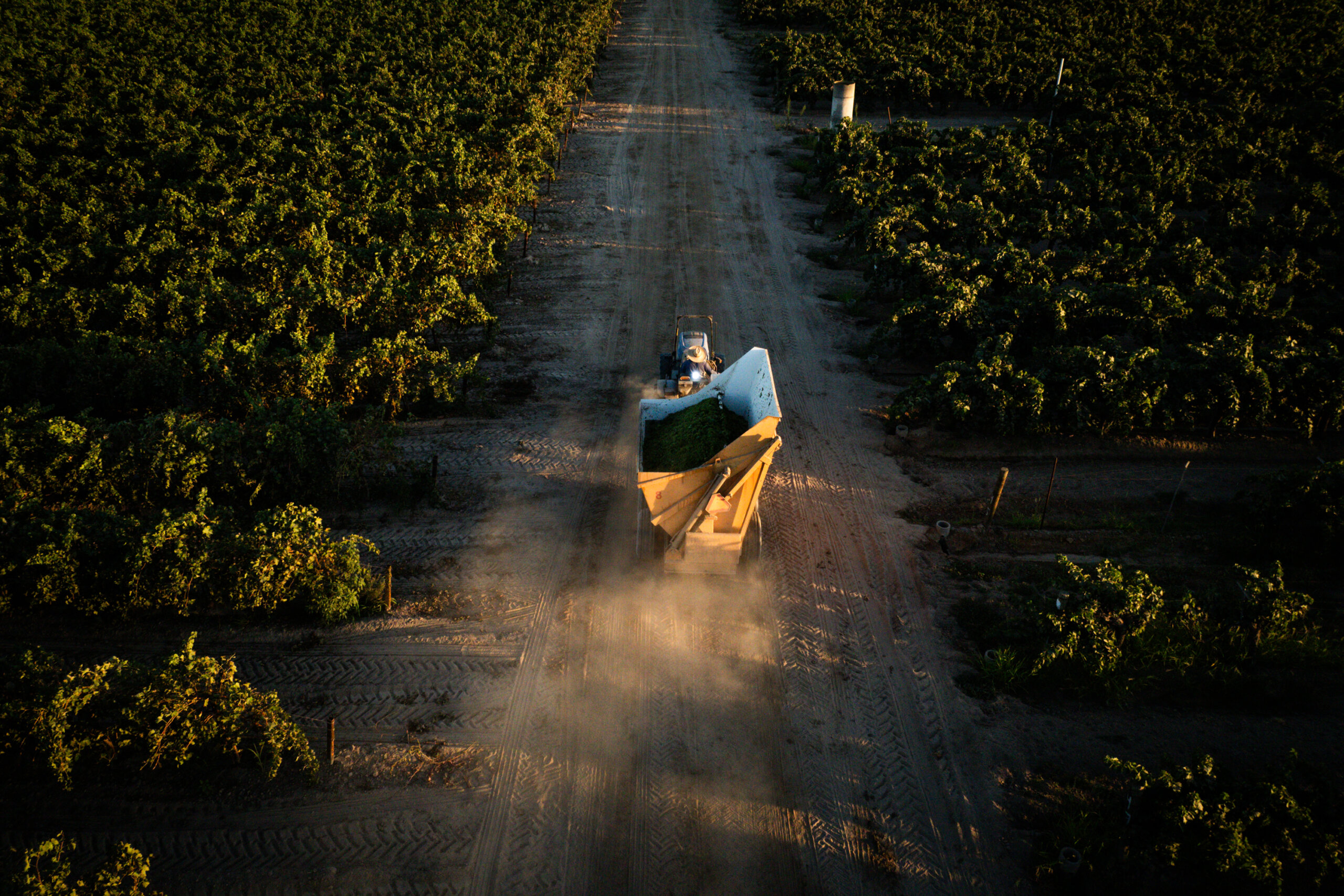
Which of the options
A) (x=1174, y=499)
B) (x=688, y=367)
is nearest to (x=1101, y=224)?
(x=1174, y=499)

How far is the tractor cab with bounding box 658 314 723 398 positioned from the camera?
52.7ft

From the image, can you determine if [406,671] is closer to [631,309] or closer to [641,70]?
[631,309]

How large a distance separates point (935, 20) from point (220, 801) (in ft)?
175

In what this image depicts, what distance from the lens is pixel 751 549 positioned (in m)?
13.4

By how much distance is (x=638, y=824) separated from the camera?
9.30m

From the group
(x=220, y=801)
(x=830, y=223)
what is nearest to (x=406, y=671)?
(x=220, y=801)

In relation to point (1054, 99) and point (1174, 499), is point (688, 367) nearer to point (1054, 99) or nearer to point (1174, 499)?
point (1174, 499)

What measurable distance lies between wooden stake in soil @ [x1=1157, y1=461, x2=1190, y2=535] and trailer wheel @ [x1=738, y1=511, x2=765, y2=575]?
7.47 m

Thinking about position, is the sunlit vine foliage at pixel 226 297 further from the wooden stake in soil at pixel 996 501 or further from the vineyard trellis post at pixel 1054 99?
the vineyard trellis post at pixel 1054 99

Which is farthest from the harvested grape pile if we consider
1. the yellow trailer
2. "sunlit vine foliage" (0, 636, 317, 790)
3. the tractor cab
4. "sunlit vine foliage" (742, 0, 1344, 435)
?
"sunlit vine foliage" (0, 636, 317, 790)

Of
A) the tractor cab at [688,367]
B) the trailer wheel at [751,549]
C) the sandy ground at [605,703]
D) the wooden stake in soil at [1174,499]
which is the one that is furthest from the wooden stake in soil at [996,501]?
the tractor cab at [688,367]

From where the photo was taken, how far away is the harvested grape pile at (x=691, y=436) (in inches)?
496

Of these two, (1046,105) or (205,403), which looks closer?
(205,403)

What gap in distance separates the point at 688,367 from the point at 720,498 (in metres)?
5.03
